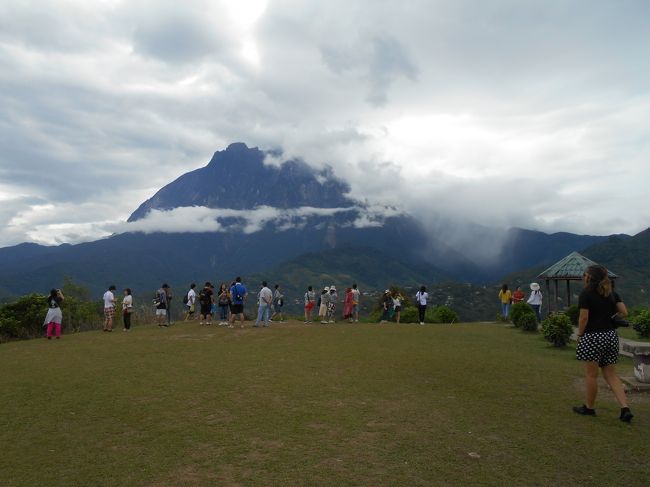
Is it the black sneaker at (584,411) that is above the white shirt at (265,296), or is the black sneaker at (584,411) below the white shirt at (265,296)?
below

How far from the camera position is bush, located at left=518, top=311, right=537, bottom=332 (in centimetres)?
1786

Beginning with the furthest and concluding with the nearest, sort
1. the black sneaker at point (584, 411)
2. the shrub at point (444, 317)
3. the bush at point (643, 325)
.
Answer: the shrub at point (444, 317), the bush at point (643, 325), the black sneaker at point (584, 411)

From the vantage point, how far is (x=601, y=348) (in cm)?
679

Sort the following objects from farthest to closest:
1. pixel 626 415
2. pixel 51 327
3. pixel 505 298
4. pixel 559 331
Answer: pixel 505 298 → pixel 51 327 → pixel 559 331 → pixel 626 415

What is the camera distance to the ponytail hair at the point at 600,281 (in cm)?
682

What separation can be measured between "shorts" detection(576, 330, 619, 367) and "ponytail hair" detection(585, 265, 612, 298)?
55 cm

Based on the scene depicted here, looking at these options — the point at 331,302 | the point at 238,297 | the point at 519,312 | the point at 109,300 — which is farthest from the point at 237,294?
the point at 519,312

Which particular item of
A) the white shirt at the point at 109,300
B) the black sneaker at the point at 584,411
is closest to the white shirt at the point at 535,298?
the black sneaker at the point at 584,411

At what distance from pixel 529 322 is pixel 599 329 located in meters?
11.7

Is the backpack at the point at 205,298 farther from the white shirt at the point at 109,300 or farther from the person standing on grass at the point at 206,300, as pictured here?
the white shirt at the point at 109,300

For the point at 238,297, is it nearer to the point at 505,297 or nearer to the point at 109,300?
the point at 109,300

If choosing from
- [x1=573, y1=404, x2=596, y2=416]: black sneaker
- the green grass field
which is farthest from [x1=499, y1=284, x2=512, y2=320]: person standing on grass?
[x1=573, y1=404, x2=596, y2=416]: black sneaker

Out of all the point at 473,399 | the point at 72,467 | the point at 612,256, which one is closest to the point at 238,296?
the point at 473,399

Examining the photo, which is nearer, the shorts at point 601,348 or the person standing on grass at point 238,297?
the shorts at point 601,348
